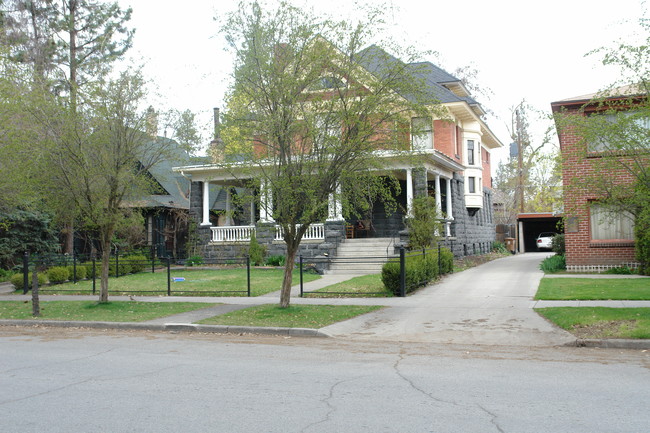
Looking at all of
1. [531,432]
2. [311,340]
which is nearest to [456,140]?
[311,340]

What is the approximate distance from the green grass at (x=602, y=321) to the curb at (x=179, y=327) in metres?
4.39

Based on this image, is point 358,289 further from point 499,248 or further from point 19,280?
point 499,248

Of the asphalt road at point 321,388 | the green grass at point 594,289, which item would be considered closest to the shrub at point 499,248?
the green grass at point 594,289

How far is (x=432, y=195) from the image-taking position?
92.7ft

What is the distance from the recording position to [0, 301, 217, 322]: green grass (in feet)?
42.9

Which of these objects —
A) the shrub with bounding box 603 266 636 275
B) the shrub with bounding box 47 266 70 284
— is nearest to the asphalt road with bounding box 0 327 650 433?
the shrub with bounding box 47 266 70 284

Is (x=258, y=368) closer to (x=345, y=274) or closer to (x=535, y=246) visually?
(x=345, y=274)

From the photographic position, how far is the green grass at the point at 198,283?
17.4 m

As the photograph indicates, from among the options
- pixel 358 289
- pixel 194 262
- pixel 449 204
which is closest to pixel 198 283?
pixel 194 262

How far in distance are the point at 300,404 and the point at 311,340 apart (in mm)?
4519

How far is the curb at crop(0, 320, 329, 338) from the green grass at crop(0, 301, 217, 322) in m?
0.29

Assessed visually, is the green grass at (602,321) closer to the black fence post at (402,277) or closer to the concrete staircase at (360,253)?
the black fence post at (402,277)

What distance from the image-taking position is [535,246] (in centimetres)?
4334

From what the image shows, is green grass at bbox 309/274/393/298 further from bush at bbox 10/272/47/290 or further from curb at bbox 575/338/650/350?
bush at bbox 10/272/47/290
